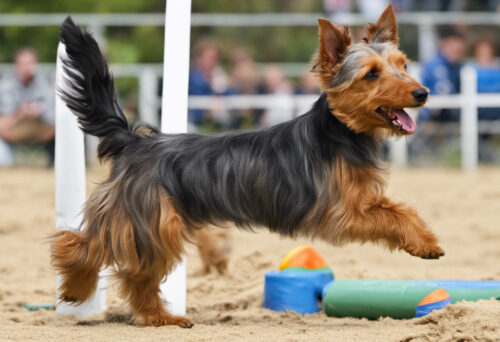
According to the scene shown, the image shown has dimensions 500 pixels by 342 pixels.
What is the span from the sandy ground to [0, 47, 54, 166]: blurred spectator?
2383 millimetres

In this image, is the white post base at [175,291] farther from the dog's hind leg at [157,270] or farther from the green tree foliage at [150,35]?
the green tree foliage at [150,35]

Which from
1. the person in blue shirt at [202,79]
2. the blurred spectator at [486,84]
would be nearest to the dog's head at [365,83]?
the blurred spectator at [486,84]

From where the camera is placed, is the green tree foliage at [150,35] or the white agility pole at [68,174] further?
the green tree foliage at [150,35]

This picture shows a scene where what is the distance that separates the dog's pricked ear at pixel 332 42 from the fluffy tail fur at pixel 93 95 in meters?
1.17

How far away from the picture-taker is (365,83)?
14.4 feet

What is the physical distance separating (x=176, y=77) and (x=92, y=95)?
0.54 meters

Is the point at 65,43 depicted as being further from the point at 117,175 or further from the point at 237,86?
the point at 237,86

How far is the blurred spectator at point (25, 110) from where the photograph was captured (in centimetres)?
1298

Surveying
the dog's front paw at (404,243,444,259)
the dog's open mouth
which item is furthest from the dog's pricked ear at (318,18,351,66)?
the dog's front paw at (404,243,444,259)

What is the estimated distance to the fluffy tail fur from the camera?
15.0ft

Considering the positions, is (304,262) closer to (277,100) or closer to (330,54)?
(330,54)

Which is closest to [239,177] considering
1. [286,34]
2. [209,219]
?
[209,219]

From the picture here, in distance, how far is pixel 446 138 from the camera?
13.1m

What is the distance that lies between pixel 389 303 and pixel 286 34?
20.8m
